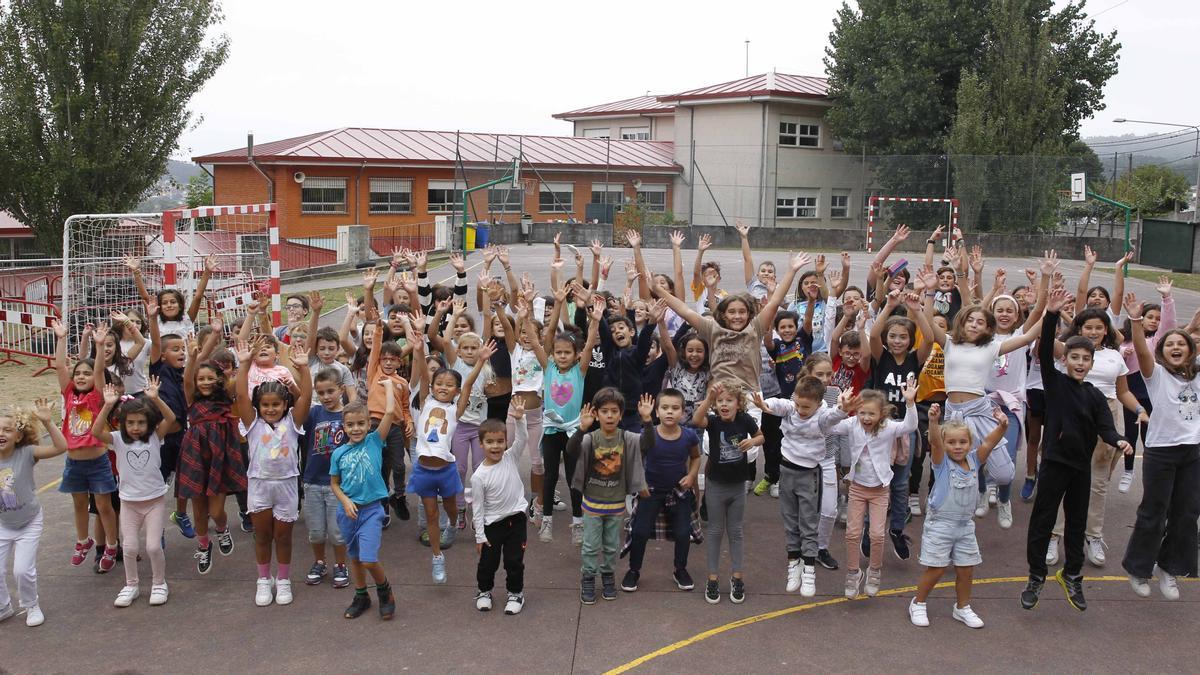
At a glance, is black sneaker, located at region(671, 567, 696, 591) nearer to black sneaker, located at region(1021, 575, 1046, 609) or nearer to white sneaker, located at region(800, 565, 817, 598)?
white sneaker, located at region(800, 565, 817, 598)

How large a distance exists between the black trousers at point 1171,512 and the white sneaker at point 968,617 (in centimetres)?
117

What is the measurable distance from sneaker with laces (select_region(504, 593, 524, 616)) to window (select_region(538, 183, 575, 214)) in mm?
34058

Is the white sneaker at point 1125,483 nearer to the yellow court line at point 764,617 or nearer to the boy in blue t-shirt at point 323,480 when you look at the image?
the yellow court line at point 764,617

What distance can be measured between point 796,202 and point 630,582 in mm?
34920

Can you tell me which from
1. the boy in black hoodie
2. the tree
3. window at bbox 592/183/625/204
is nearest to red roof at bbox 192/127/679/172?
window at bbox 592/183/625/204

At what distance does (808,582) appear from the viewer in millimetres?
6082

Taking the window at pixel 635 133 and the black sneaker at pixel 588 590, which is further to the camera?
the window at pixel 635 133

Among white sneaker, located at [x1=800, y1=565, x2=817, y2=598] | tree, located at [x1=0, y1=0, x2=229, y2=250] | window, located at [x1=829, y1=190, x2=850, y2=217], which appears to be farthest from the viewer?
window, located at [x1=829, y1=190, x2=850, y2=217]

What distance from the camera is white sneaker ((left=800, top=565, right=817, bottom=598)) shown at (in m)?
6.07

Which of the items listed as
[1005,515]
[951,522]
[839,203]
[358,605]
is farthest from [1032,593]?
[839,203]

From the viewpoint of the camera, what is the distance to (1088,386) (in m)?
6.03

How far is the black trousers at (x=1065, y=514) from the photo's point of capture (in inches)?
232

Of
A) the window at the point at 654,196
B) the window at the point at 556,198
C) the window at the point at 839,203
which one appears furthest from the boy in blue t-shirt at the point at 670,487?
the window at the point at 839,203

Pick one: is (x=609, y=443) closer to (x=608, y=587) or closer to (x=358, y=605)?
(x=608, y=587)
